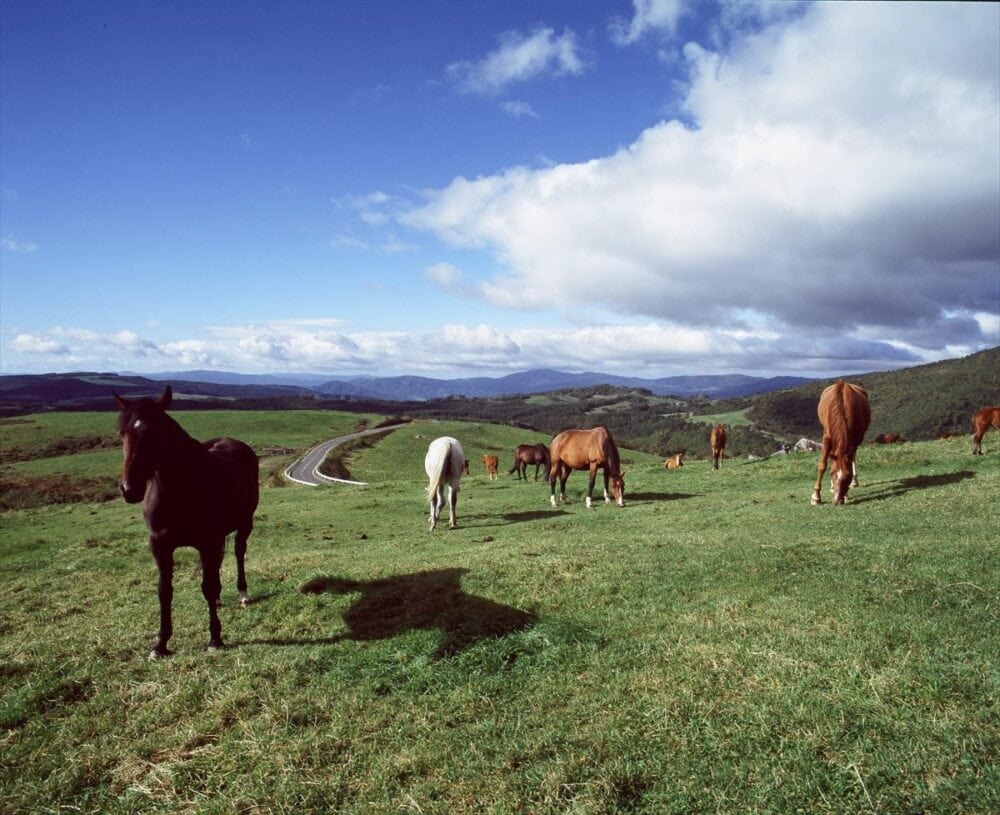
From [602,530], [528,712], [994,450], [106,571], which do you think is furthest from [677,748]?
[994,450]

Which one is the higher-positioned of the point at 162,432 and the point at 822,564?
the point at 162,432

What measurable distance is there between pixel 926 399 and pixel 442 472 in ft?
477

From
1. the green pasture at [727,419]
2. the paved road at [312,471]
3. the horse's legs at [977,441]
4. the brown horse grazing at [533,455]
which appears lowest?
the paved road at [312,471]

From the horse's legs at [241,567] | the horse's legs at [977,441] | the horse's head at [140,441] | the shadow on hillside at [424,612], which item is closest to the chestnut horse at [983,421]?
the horse's legs at [977,441]

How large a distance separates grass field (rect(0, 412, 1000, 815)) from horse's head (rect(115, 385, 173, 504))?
2.44 meters

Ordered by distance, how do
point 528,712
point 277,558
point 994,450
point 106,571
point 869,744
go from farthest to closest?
point 994,450
point 106,571
point 277,558
point 528,712
point 869,744

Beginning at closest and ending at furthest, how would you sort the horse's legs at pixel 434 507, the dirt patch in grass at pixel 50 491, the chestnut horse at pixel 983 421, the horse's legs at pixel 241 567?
the horse's legs at pixel 241 567
the horse's legs at pixel 434 507
the chestnut horse at pixel 983 421
the dirt patch in grass at pixel 50 491

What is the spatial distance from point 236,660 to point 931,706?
764 cm

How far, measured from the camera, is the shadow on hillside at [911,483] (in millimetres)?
15430

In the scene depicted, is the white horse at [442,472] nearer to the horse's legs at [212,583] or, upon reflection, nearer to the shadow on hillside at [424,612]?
the shadow on hillside at [424,612]

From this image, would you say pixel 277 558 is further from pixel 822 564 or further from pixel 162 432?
pixel 822 564

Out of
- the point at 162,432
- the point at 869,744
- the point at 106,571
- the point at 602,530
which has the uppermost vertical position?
the point at 162,432

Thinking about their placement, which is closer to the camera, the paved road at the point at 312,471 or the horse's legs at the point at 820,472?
the horse's legs at the point at 820,472

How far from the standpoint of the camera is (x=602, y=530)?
15.3 metres
